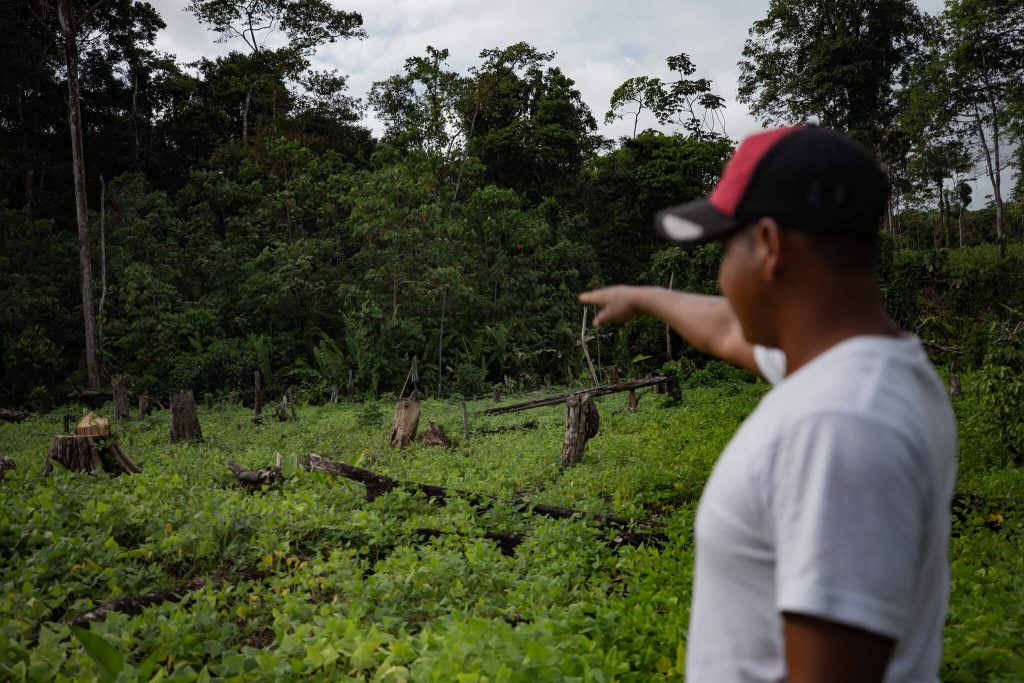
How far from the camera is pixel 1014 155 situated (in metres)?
25.5

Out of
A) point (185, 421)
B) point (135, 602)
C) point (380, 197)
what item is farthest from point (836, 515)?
point (380, 197)

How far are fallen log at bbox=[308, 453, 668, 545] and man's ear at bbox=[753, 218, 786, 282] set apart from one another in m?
4.52

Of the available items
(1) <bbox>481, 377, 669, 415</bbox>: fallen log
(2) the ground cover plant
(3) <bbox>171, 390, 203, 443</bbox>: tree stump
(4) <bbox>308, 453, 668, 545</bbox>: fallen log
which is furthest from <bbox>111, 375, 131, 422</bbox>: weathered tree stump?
(4) <bbox>308, 453, 668, 545</bbox>: fallen log

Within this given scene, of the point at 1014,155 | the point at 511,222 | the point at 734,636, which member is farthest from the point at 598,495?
the point at 1014,155

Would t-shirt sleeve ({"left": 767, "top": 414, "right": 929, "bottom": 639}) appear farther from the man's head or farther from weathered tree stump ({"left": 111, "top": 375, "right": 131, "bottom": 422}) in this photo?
weathered tree stump ({"left": 111, "top": 375, "right": 131, "bottom": 422})

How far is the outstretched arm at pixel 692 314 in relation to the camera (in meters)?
1.67

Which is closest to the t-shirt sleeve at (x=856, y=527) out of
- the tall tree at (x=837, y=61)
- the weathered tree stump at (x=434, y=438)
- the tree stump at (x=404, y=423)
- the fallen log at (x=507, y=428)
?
the weathered tree stump at (x=434, y=438)

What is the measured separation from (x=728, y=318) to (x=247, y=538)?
4598mm

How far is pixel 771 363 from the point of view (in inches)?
55.1

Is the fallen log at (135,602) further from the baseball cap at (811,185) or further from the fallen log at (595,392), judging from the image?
the fallen log at (595,392)

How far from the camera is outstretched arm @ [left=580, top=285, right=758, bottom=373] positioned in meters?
1.67

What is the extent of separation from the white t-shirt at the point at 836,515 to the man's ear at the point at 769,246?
0.14m

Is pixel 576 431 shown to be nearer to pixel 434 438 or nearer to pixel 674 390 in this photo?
pixel 434 438

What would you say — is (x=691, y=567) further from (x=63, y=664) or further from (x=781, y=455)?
(x=781, y=455)
